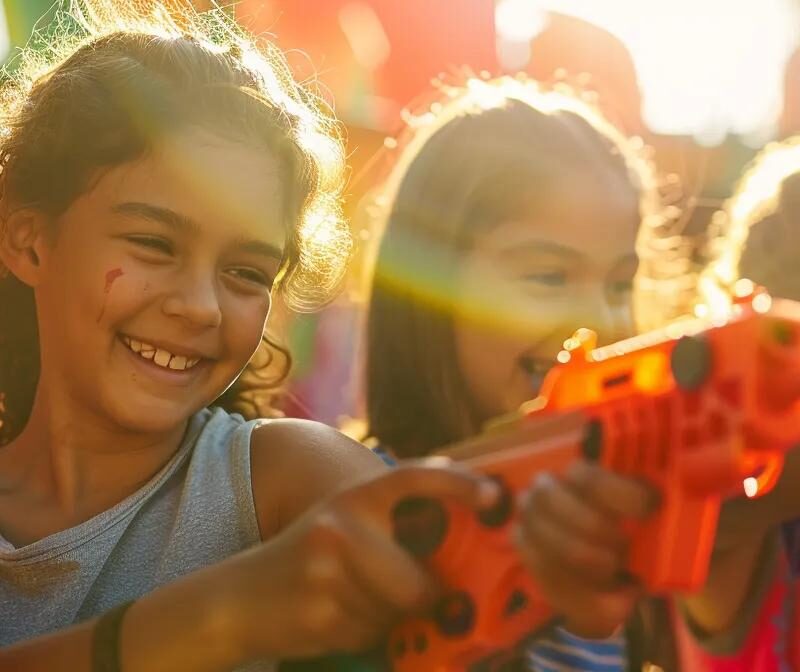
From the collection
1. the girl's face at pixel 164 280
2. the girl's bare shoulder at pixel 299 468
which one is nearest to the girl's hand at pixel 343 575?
the girl's bare shoulder at pixel 299 468

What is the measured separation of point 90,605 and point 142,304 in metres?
0.36

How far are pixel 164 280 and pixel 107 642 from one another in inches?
17.0

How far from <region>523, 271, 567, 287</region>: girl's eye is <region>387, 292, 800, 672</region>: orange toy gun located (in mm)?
676

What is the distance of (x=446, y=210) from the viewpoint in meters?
1.59

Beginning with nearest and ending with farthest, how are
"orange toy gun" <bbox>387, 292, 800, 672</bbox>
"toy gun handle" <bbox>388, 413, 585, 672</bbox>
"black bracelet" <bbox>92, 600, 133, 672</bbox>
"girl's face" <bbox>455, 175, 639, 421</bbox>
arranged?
"orange toy gun" <bbox>387, 292, 800, 672</bbox> → "toy gun handle" <bbox>388, 413, 585, 672</bbox> → "black bracelet" <bbox>92, 600, 133, 672</bbox> → "girl's face" <bbox>455, 175, 639, 421</bbox>

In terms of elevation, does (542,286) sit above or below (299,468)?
above

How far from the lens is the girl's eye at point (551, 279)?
141cm

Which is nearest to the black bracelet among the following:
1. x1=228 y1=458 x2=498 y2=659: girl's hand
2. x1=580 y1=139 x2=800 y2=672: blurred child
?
x1=228 y1=458 x2=498 y2=659: girl's hand

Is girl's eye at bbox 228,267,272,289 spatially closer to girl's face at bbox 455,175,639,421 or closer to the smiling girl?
the smiling girl

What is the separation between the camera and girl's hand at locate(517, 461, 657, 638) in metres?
0.60

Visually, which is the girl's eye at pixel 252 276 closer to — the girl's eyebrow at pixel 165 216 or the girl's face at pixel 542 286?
the girl's eyebrow at pixel 165 216

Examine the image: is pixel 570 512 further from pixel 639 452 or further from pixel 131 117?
pixel 131 117

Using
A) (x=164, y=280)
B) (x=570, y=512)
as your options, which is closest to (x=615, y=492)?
(x=570, y=512)

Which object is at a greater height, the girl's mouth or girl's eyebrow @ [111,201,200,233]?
girl's eyebrow @ [111,201,200,233]
